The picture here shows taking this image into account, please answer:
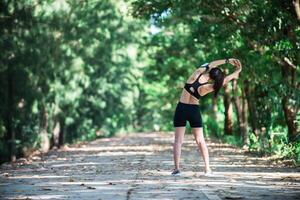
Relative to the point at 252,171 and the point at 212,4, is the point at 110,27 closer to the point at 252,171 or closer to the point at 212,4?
the point at 212,4

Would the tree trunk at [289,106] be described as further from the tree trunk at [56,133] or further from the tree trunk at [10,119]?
the tree trunk at [56,133]

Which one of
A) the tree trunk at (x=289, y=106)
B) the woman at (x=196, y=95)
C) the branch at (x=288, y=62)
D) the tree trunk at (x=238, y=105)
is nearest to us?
the woman at (x=196, y=95)

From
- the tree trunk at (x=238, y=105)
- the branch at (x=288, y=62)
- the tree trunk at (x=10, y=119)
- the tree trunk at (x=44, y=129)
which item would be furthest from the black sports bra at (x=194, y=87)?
the tree trunk at (x=44, y=129)

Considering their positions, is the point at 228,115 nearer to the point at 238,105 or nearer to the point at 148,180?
the point at 238,105

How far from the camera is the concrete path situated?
858 centimetres

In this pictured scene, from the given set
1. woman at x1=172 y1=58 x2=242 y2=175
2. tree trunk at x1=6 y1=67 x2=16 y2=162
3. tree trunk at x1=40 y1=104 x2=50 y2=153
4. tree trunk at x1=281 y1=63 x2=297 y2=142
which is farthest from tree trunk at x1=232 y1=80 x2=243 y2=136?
woman at x1=172 y1=58 x2=242 y2=175

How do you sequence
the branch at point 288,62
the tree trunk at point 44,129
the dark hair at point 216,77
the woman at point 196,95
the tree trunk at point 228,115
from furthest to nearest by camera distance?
the tree trunk at point 44,129 < the tree trunk at point 228,115 < the branch at point 288,62 < the woman at point 196,95 < the dark hair at point 216,77

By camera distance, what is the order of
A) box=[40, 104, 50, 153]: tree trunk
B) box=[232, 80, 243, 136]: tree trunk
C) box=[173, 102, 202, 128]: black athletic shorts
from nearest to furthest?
box=[173, 102, 202, 128]: black athletic shorts
box=[232, 80, 243, 136]: tree trunk
box=[40, 104, 50, 153]: tree trunk

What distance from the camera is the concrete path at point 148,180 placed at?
8578 millimetres

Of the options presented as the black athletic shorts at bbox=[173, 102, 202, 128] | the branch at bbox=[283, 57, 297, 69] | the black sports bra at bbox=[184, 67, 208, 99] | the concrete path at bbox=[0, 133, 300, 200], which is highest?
the branch at bbox=[283, 57, 297, 69]

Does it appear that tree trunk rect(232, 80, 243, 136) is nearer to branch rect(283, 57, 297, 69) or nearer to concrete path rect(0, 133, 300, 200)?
branch rect(283, 57, 297, 69)

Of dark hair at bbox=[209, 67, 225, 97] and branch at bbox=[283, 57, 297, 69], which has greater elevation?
branch at bbox=[283, 57, 297, 69]

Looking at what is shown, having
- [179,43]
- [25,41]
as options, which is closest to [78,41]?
[25,41]

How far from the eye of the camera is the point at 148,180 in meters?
10.5
